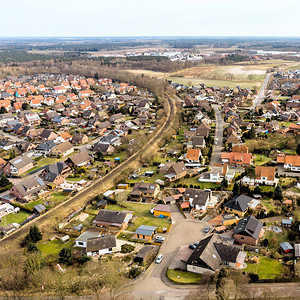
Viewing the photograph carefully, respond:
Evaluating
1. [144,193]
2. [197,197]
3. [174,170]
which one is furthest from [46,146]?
[197,197]

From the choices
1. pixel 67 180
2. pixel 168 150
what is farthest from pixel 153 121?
pixel 67 180

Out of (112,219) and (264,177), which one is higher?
(264,177)

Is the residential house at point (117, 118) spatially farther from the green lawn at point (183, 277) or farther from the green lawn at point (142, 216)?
the green lawn at point (183, 277)

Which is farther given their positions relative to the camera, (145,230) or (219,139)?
(219,139)

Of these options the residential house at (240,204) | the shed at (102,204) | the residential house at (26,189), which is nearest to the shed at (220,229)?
the residential house at (240,204)

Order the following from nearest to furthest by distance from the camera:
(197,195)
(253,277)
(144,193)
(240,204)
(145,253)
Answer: (253,277), (145,253), (240,204), (197,195), (144,193)

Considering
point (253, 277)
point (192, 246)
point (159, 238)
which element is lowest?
point (159, 238)

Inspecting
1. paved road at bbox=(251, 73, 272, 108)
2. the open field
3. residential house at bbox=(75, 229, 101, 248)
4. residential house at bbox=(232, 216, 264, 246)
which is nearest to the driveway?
residential house at bbox=(232, 216, 264, 246)

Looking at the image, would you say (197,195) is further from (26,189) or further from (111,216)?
(26,189)
